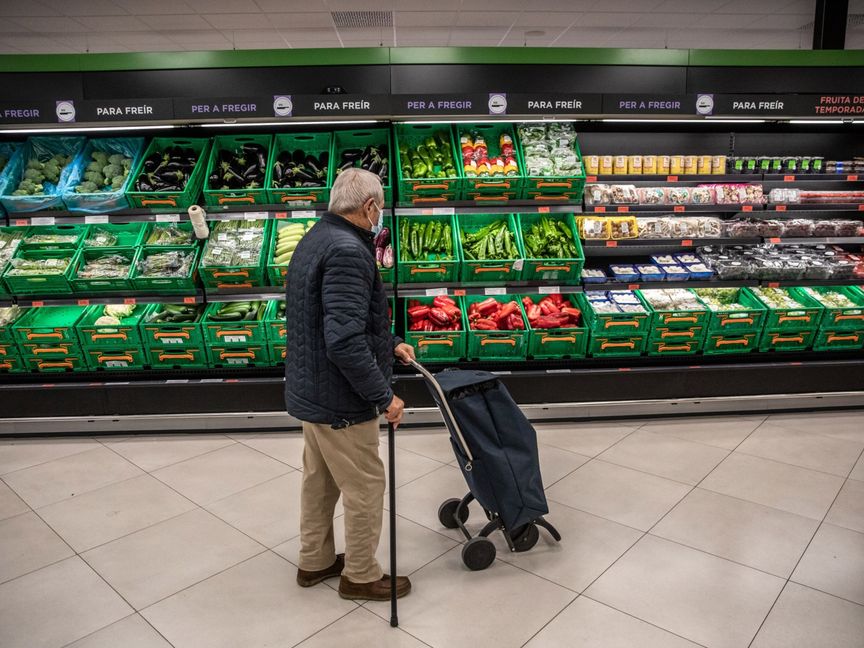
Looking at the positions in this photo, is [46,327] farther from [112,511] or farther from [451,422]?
[451,422]

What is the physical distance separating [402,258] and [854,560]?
10.1ft

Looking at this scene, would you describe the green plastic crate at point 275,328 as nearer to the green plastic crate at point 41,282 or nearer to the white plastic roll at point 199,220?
the white plastic roll at point 199,220

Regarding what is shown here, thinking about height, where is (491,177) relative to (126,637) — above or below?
above

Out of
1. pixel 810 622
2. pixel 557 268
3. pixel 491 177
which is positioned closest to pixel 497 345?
pixel 557 268

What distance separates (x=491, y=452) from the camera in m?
2.62

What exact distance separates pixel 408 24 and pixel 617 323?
7.10 m

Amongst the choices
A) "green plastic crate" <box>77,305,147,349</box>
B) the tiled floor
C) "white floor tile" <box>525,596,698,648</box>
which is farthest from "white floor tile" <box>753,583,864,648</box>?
"green plastic crate" <box>77,305,147,349</box>

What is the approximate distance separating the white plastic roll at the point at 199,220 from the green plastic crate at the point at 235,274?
0.10m

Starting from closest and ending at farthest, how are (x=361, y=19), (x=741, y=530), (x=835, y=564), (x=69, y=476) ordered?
1. (x=835, y=564)
2. (x=741, y=530)
3. (x=69, y=476)
4. (x=361, y=19)

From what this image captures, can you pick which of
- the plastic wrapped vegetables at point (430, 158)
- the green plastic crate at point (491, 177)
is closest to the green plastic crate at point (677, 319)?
the green plastic crate at point (491, 177)

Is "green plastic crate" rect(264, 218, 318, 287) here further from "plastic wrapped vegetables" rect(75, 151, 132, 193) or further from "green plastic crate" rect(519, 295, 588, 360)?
"green plastic crate" rect(519, 295, 588, 360)

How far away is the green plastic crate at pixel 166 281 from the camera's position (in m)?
4.04

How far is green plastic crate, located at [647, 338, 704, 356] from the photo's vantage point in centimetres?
435

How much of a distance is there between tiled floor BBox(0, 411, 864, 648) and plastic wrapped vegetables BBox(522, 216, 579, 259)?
1.32m
